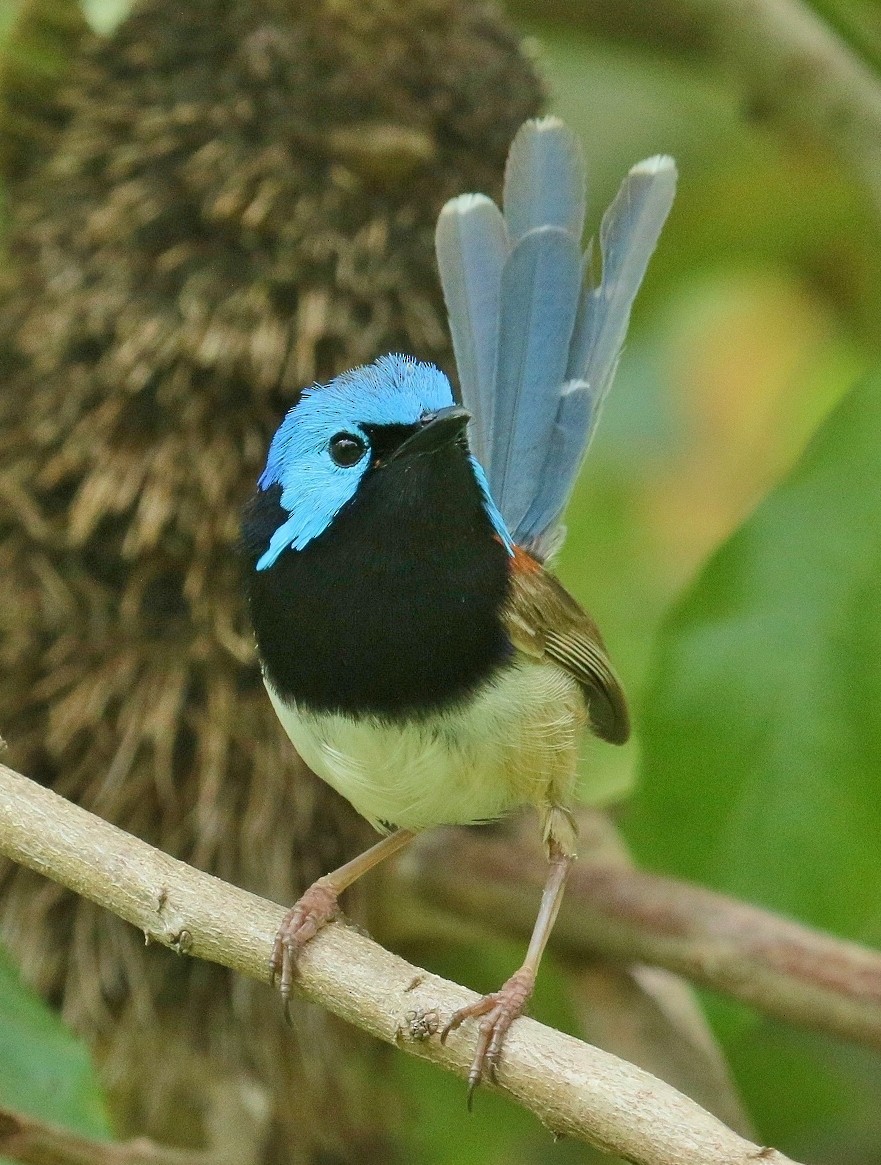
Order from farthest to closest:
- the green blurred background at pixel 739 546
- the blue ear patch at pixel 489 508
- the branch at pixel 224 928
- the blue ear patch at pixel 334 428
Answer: the green blurred background at pixel 739 546, the blue ear patch at pixel 489 508, the blue ear patch at pixel 334 428, the branch at pixel 224 928

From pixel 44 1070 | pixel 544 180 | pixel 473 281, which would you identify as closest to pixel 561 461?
pixel 473 281

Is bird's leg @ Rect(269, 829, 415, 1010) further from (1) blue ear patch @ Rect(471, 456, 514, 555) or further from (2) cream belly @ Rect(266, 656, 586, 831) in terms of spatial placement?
(1) blue ear patch @ Rect(471, 456, 514, 555)

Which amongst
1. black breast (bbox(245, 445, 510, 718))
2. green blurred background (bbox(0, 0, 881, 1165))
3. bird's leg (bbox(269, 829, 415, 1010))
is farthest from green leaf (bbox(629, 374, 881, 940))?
black breast (bbox(245, 445, 510, 718))

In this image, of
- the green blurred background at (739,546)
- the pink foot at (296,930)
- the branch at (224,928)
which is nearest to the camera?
the branch at (224,928)

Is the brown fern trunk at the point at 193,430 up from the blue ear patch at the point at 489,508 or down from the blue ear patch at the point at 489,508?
down

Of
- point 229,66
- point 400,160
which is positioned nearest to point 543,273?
point 400,160

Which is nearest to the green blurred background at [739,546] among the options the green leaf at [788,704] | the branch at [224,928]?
the green leaf at [788,704]

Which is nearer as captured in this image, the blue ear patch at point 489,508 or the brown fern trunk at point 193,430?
the blue ear patch at point 489,508

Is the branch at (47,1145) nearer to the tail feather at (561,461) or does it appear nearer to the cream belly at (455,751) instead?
the cream belly at (455,751)
